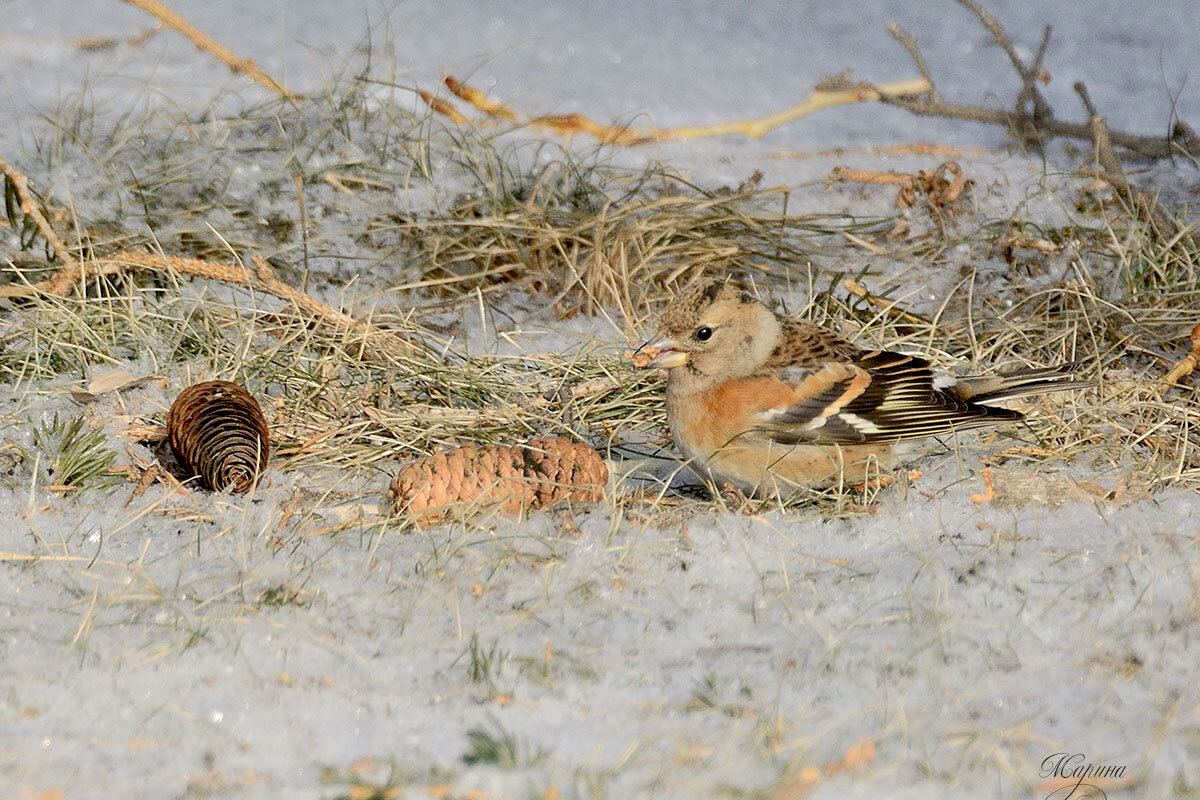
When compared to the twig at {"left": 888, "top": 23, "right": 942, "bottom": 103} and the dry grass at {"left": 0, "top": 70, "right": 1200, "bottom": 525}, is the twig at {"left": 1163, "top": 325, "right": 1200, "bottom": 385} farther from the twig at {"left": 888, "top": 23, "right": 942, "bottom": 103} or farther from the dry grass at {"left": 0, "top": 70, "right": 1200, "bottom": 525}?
the twig at {"left": 888, "top": 23, "right": 942, "bottom": 103}

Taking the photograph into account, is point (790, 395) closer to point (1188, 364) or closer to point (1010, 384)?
point (1010, 384)

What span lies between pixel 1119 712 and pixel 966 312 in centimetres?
267

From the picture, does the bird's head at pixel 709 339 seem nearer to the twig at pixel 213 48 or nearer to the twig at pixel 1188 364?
the twig at pixel 1188 364

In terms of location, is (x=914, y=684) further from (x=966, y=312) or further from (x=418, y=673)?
(x=966, y=312)

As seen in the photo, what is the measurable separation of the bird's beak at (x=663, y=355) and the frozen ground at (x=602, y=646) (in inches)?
24.7

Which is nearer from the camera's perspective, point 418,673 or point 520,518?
point 418,673

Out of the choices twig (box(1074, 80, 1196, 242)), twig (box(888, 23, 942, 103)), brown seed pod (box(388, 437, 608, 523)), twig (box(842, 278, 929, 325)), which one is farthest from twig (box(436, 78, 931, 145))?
brown seed pod (box(388, 437, 608, 523))

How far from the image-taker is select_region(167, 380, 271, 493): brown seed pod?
3.45m

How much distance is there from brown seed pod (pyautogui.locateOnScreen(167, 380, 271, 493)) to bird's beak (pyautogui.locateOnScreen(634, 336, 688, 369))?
1134 mm

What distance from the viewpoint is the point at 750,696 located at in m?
2.41

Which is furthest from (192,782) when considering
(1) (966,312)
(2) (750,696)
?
(1) (966,312)

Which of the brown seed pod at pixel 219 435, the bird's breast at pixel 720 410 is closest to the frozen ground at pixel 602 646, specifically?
the brown seed pod at pixel 219 435

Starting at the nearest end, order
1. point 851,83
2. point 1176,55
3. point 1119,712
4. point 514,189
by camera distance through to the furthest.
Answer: point 1119,712
point 514,189
point 851,83
point 1176,55

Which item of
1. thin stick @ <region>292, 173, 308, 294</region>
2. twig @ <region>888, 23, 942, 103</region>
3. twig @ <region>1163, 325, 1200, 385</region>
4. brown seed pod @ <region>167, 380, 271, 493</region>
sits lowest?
twig @ <region>1163, 325, 1200, 385</region>
